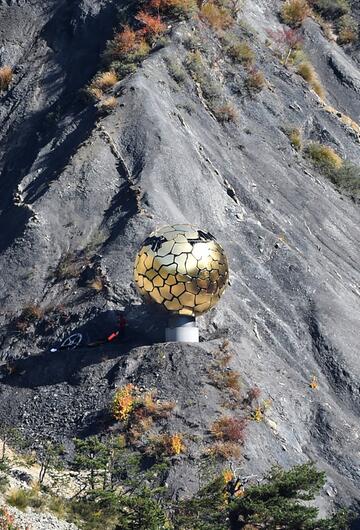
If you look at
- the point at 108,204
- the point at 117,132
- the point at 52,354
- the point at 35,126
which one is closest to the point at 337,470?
the point at 52,354

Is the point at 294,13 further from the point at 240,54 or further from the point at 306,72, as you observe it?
the point at 240,54

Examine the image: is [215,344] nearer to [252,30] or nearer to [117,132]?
[117,132]

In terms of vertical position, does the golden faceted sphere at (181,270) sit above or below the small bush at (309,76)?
above

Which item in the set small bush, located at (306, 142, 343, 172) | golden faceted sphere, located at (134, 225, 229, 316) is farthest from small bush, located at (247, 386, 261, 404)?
small bush, located at (306, 142, 343, 172)

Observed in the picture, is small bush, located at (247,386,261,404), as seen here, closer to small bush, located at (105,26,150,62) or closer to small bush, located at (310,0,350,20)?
small bush, located at (105,26,150,62)

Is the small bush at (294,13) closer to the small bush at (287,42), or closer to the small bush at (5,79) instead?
the small bush at (287,42)

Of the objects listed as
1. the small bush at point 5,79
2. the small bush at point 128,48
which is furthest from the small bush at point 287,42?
the small bush at point 5,79
